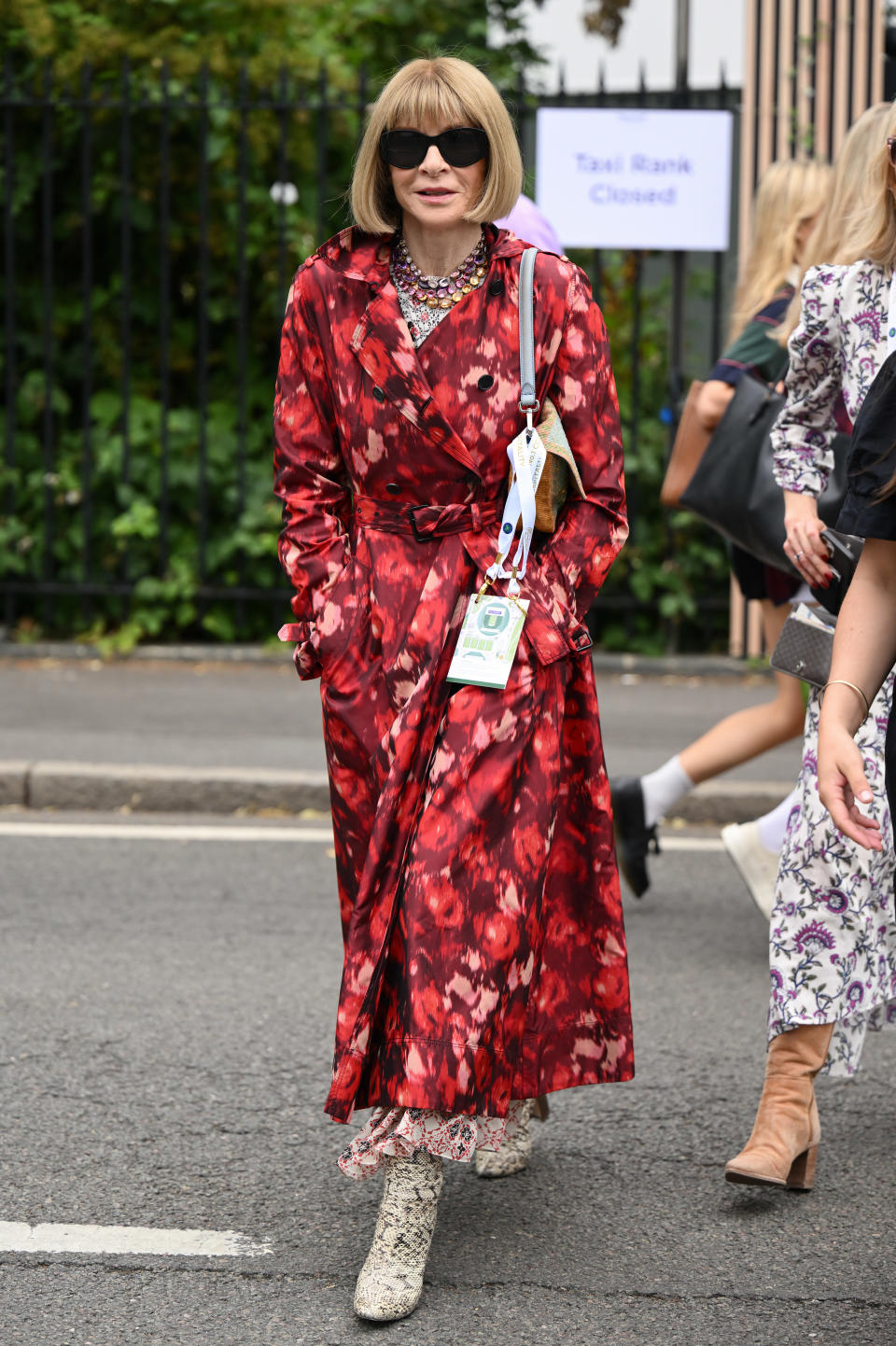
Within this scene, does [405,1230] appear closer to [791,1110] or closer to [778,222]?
[791,1110]

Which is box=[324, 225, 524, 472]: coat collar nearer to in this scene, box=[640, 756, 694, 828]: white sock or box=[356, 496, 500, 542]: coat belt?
box=[356, 496, 500, 542]: coat belt

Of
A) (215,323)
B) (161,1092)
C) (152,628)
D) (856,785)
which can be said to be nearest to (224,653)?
(152,628)

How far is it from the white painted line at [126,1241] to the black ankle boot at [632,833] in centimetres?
219

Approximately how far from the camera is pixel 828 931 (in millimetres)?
3113

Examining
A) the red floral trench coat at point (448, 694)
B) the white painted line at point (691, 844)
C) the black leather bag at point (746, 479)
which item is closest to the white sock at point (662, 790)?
the white painted line at point (691, 844)

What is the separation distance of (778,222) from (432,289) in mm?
2046

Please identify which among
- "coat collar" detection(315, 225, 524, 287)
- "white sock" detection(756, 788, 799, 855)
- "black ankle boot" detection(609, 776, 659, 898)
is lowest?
"black ankle boot" detection(609, 776, 659, 898)

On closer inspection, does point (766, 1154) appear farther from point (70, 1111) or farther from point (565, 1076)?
point (70, 1111)

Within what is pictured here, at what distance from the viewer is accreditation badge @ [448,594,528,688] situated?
108 inches

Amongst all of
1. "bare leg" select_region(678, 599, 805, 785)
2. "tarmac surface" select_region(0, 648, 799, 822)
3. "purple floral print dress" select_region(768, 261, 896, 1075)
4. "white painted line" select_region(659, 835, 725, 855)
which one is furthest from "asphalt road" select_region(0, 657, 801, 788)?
"purple floral print dress" select_region(768, 261, 896, 1075)

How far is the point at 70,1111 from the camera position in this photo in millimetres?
3453

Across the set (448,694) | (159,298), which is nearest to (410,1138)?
(448,694)

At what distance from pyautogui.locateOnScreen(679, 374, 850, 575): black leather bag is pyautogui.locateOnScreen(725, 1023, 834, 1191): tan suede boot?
1339 mm

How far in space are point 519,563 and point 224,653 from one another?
6197 millimetres
